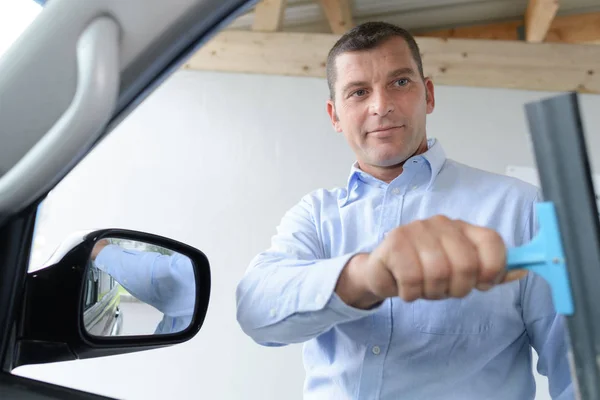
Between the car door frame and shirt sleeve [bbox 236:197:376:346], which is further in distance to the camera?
shirt sleeve [bbox 236:197:376:346]

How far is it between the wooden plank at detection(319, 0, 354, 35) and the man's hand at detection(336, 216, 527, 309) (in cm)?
256

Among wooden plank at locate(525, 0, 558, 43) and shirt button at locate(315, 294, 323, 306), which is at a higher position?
wooden plank at locate(525, 0, 558, 43)

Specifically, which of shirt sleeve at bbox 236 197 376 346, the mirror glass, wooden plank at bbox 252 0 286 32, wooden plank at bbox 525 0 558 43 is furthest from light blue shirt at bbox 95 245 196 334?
wooden plank at bbox 525 0 558 43

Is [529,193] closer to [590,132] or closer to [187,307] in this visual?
[187,307]

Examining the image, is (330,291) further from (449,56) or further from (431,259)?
(449,56)

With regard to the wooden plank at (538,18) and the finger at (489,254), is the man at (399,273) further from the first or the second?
the wooden plank at (538,18)

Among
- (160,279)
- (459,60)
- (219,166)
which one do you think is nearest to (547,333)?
(160,279)

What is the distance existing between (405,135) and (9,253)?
2.44 ft

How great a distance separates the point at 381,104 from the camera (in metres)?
1.01

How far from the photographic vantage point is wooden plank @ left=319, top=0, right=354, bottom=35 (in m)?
2.79

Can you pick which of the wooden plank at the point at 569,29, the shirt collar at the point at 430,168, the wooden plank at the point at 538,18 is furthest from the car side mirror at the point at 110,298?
the wooden plank at the point at 569,29

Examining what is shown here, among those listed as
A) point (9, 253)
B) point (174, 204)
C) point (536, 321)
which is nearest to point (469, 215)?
point (536, 321)

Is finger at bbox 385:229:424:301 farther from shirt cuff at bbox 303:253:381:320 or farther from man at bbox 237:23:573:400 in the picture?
shirt cuff at bbox 303:253:381:320

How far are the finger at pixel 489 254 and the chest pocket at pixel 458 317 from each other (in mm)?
433
